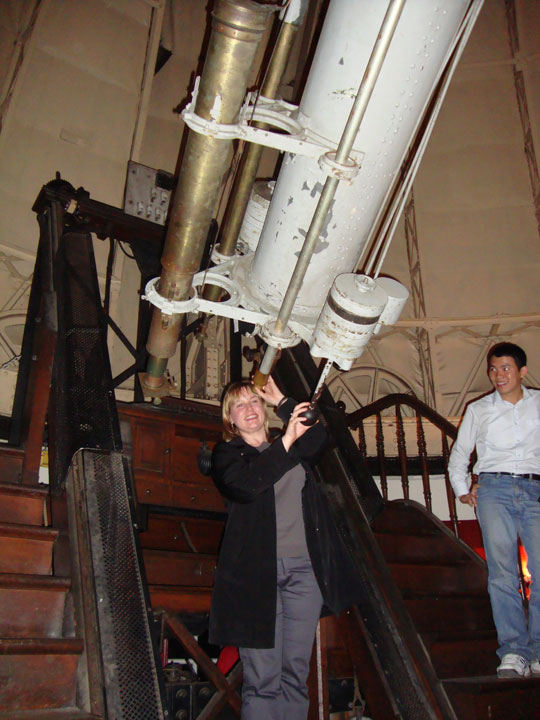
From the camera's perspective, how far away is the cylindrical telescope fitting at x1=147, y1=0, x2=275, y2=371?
1647 millimetres

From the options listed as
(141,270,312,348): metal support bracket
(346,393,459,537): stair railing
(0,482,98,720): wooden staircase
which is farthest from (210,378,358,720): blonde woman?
(346,393,459,537): stair railing

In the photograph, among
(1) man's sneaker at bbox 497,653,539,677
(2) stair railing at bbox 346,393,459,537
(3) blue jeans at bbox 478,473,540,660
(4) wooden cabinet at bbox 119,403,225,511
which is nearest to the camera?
(1) man's sneaker at bbox 497,653,539,677

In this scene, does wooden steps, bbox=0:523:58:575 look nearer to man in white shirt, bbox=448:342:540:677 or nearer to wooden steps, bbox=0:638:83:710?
wooden steps, bbox=0:638:83:710

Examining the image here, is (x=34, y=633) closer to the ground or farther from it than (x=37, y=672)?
farther from it

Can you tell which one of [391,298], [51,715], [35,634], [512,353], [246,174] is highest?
[246,174]

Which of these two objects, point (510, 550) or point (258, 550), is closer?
point (258, 550)

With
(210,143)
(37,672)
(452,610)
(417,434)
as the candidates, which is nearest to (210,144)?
(210,143)

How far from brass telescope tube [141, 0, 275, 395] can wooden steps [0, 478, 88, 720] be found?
124 centimetres

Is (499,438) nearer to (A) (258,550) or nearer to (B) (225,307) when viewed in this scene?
(A) (258,550)

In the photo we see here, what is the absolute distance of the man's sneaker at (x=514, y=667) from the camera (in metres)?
2.38

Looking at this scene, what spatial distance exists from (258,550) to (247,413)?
2.01ft

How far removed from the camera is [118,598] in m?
1.55

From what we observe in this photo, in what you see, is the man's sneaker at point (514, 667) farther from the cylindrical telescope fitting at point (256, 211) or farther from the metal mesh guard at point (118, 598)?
the cylindrical telescope fitting at point (256, 211)

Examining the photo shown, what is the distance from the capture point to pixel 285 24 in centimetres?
207
